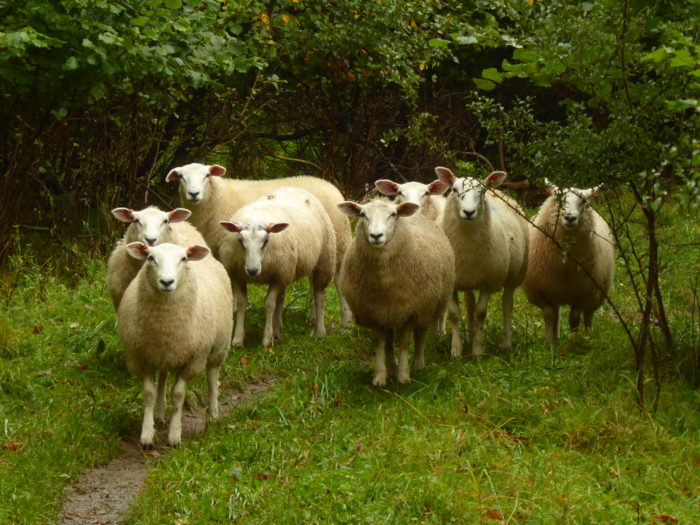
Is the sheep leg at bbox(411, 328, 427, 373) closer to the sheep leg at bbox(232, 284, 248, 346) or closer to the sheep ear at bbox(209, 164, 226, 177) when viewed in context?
the sheep leg at bbox(232, 284, 248, 346)

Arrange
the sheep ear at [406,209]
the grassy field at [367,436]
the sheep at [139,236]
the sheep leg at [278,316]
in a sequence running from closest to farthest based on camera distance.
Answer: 1. the grassy field at [367,436]
2. the sheep ear at [406,209]
3. the sheep at [139,236]
4. the sheep leg at [278,316]

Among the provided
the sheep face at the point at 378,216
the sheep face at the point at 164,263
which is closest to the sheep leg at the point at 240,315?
the sheep face at the point at 378,216

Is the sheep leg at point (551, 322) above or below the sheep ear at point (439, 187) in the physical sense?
below

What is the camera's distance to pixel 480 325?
7.78m

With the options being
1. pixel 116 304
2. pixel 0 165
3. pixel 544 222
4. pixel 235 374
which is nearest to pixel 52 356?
pixel 116 304

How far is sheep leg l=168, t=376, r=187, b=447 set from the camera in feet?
19.7

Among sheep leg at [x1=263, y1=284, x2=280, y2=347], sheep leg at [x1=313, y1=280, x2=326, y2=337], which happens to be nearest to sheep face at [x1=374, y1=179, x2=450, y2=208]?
sheep leg at [x1=313, y1=280, x2=326, y2=337]

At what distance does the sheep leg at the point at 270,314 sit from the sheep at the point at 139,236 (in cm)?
126

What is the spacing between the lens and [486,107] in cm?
613

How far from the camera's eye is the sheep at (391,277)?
7020 millimetres

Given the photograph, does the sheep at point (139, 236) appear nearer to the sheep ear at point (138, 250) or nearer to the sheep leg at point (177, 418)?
the sheep ear at point (138, 250)

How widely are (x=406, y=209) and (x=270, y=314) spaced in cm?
199

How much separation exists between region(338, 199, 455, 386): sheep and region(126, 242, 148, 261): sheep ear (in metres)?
1.54

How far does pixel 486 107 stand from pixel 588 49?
33.8 inches
